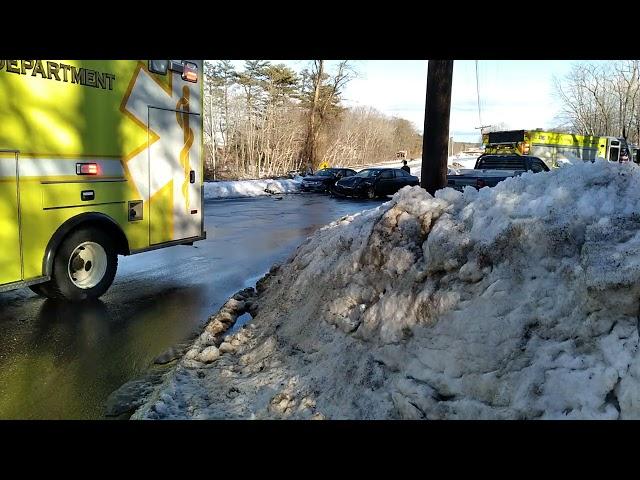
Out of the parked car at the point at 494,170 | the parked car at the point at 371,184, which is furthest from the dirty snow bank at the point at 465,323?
the parked car at the point at 371,184

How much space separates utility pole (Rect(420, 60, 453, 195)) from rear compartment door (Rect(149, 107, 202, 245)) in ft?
12.1

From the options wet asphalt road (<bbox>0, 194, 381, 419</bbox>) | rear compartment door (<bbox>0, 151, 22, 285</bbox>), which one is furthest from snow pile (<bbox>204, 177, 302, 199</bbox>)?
rear compartment door (<bbox>0, 151, 22, 285</bbox>)

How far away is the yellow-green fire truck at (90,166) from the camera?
5.65 m

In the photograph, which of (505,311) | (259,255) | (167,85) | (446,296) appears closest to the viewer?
(505,311)

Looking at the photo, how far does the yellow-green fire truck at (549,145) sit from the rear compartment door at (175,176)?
19475mm

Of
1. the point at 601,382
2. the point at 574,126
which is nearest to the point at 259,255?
the point at 601,382

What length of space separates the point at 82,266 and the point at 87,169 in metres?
1.28

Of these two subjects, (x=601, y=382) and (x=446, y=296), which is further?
(x=446, y=296)

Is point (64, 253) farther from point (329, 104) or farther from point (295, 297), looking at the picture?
point (329, 104)

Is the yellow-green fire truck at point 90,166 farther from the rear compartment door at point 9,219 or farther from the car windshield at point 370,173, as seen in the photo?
the car windshield at point 370,173

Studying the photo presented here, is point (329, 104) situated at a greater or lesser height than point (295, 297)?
greater

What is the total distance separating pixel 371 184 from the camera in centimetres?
2536

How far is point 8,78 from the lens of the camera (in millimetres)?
5422
